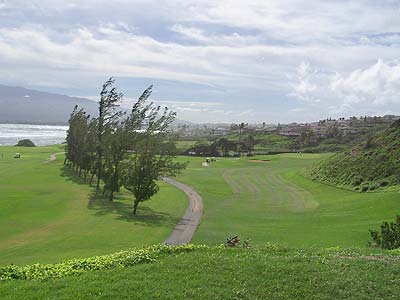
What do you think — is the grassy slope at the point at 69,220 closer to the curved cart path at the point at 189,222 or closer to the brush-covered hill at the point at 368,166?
the curved cart path at the point at 189,222

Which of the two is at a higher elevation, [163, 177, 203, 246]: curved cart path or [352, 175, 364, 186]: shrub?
[352, 175, 364, 186]: shrub

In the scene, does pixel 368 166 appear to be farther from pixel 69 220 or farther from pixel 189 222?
pixel 69 220

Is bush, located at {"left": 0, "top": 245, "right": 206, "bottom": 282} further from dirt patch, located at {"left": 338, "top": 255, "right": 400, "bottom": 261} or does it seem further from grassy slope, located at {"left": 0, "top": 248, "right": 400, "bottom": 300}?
dirt patch, located at {"left": 338, "top": 255, "right": 400, "bottom": 261}

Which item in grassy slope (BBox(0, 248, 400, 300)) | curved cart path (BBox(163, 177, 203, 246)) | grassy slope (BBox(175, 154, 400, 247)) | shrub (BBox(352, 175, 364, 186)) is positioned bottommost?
curved cart path (BBox(163, 177, 203, 246))

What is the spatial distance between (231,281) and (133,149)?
1620 inches

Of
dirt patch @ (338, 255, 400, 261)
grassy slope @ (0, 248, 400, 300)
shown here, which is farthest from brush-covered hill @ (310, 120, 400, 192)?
grassy slope @ (0, 248, 400, 300)

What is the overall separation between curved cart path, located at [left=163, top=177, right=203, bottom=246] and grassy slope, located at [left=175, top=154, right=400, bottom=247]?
793 millimetres

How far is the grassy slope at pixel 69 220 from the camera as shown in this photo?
29733 mm

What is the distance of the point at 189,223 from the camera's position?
42031 millimetres

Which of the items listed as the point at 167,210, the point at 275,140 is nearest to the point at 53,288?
the point at 167,210

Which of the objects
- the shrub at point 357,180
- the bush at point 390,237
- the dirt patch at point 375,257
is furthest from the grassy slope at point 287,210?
the dirt patch at point 375,257

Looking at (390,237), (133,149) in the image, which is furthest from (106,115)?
(390,237)

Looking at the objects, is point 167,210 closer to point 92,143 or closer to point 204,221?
point 204,221

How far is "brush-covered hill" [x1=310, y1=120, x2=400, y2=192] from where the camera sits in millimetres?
57781
